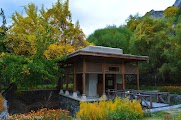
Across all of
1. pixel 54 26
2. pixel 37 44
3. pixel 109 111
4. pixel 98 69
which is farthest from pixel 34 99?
pixel 109 111

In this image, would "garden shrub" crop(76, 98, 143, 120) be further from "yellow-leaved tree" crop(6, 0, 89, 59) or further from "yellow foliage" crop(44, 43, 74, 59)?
"yellow foliage" crop(44, 43, 74, 59)

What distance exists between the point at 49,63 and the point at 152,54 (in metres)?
10.2

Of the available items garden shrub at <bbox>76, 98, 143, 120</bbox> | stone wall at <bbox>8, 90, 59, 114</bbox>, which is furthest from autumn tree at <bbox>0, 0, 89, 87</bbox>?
garden shrub at <bbox>76, 98, 143, 120</bbox>

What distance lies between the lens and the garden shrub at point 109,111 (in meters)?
6.95

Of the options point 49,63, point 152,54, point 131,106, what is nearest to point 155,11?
point 152,54

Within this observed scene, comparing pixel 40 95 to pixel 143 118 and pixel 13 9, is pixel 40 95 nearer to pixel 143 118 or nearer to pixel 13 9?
pixel 13 9

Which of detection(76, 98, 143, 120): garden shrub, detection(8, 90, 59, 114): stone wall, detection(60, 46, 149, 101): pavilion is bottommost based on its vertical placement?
detection(8, 90, 59, 114): stone wall

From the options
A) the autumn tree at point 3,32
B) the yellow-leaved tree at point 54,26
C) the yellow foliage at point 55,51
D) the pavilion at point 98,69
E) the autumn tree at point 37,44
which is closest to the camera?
the autumn tree at point 37,44

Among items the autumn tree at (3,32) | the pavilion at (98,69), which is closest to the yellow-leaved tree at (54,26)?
the autumn tree at (3,32)

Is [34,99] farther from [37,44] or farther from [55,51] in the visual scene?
[37,44]

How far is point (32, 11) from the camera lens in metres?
20.3

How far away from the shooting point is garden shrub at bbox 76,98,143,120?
6953 mm

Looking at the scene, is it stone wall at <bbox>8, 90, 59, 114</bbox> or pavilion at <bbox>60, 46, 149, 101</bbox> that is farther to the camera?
stone wall at <bbox>8, 90, 59, 114</bbox>

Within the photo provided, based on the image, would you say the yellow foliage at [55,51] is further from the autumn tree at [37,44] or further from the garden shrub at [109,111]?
the garden shrub at [109,111]
